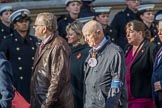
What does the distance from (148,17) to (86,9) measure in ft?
3.35

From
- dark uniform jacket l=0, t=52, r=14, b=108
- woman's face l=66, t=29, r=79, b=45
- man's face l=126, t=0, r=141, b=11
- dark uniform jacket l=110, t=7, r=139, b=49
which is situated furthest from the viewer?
man's face l=126, t=0, r=141, b=11

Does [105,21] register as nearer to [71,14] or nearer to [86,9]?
[86,9]

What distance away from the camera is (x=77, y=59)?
32.1ft

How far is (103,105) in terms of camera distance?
28.6 feet

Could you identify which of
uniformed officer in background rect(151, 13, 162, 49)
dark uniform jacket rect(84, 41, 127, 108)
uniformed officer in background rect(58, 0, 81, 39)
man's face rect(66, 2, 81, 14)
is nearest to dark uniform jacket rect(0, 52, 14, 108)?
dark uniform jacket rect(84, 41, 127, 108)

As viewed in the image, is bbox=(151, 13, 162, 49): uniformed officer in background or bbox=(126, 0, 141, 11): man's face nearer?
bbox=(151, 13, 162, 49): uniformed officer in background

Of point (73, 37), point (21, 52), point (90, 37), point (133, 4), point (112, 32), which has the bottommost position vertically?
point (112, 32)

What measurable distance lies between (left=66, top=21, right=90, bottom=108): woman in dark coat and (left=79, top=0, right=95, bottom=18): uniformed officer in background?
254cm

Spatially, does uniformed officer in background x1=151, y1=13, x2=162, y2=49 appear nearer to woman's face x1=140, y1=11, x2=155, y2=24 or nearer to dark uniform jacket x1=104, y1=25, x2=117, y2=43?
woman's face x1=140, y1=11, x2=155, y2=24

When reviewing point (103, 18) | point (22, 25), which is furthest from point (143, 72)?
point (103, 18)

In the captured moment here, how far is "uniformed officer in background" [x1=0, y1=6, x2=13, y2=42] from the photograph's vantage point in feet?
39.1

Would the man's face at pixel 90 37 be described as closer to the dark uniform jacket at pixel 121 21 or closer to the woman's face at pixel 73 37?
the woman's face at pixel 73 37

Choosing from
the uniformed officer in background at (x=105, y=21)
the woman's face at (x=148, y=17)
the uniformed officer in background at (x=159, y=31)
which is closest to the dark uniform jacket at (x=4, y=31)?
the uniformed officer in background at (x=105, y=21)

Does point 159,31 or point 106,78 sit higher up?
point 159,31
